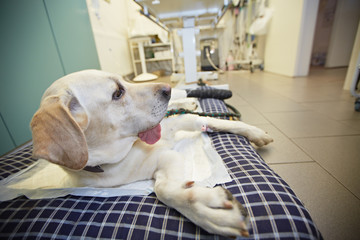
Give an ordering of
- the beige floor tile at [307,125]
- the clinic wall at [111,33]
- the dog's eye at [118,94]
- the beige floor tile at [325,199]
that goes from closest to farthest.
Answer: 1. the beige floor tile at [325,199]
2. the dog's eye at [118,94]
3. the beige floor tile at [307,125]
4. the clinic wall at [111,33]

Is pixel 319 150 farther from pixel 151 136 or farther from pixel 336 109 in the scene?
pixel 151 136

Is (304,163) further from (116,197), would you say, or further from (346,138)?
(116,197)

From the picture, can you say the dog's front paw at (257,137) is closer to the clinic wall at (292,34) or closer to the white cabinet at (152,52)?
the clinic wall at (292,34)

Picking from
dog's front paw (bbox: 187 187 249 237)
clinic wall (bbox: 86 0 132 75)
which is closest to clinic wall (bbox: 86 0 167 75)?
clinic wall (bbox: 86 0 132 75)

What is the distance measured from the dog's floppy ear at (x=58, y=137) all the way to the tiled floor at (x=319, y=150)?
89cm

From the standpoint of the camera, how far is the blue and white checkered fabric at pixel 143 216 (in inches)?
19.8

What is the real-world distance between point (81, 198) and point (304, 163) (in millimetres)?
1156

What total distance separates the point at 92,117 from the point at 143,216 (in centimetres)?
41

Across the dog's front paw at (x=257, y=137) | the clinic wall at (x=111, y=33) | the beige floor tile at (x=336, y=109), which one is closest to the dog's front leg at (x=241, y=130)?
the dog's front paw at (x=257, y=137)

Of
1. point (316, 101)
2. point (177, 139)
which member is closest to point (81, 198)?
point (177, 139)

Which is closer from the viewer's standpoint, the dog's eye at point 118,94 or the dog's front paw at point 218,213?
the dog's front paw at point 218,213

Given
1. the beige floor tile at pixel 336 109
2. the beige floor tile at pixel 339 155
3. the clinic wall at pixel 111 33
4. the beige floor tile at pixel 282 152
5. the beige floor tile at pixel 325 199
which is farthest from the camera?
the clinic wall at pixel 111 33

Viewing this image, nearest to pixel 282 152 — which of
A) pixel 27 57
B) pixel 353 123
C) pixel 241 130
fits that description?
pixel 241 130

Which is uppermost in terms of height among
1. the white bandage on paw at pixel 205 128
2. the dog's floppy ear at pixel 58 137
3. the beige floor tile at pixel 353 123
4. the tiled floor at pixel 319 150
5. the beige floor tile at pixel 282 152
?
the dog's floppy ear at pixel 58 137
